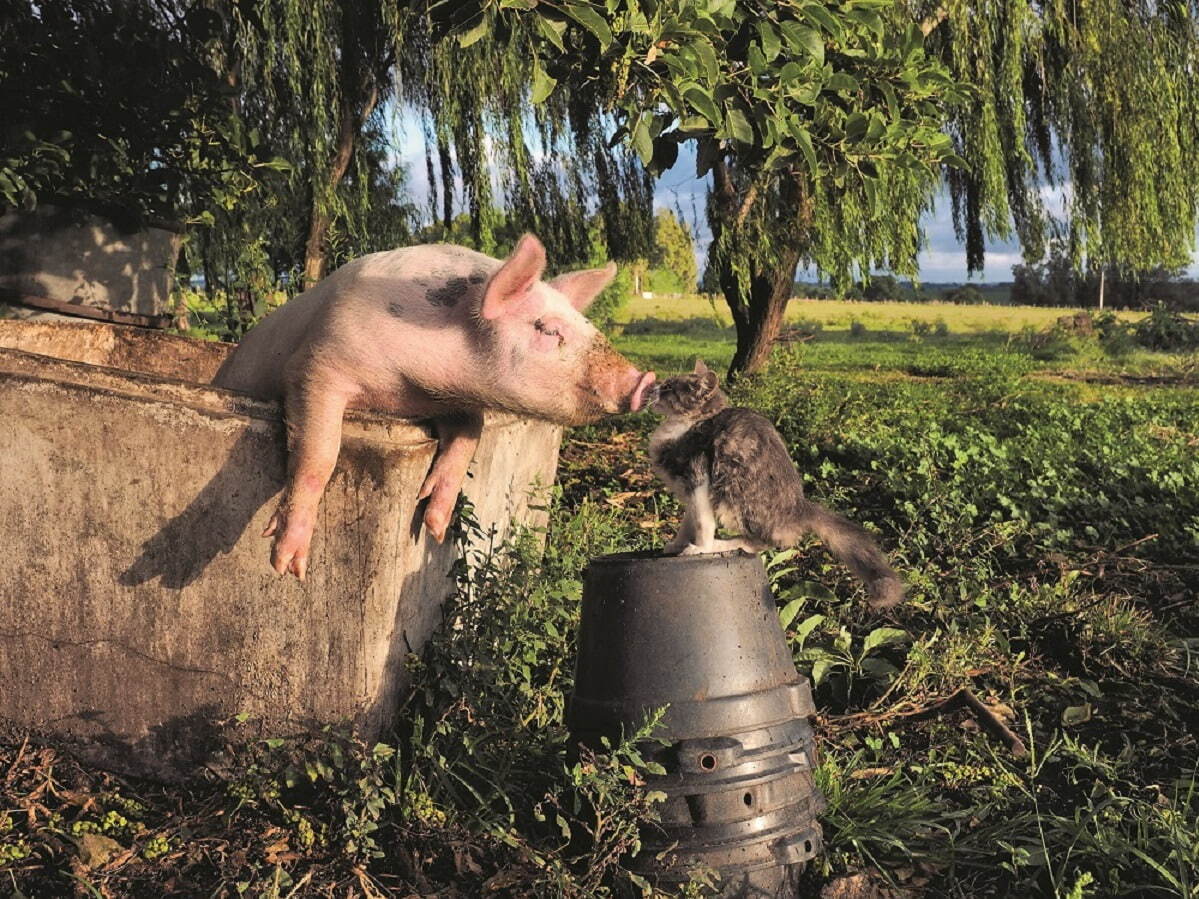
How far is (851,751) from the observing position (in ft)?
10.4

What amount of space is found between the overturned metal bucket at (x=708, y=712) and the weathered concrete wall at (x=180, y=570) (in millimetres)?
597

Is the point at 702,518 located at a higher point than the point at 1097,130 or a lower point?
lower

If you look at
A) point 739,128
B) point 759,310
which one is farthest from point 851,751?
point 759,310

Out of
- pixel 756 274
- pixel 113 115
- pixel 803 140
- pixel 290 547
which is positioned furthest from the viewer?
pixel 756 274

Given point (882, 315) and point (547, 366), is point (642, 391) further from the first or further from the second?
point (882, 315)

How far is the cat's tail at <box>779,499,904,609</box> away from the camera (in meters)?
3.05

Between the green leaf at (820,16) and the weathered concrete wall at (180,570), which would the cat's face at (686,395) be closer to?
the weathered concrete wall at (180,570)

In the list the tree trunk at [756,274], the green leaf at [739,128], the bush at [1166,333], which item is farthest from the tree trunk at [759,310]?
the bush at [1166,333]

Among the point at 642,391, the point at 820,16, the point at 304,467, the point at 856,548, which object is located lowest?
the point at 856,548

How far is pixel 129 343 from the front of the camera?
412 cm

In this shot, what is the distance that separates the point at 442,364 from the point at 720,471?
73cm

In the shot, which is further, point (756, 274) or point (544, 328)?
point (756, 274)

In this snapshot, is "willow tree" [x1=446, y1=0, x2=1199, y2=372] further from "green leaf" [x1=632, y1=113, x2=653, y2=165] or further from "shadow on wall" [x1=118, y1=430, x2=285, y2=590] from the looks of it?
"shadow on wall" [x1=118, y1=430, x2=285, y2=590]

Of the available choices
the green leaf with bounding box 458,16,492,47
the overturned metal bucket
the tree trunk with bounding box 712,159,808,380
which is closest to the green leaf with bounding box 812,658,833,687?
the overturned metal bucket
